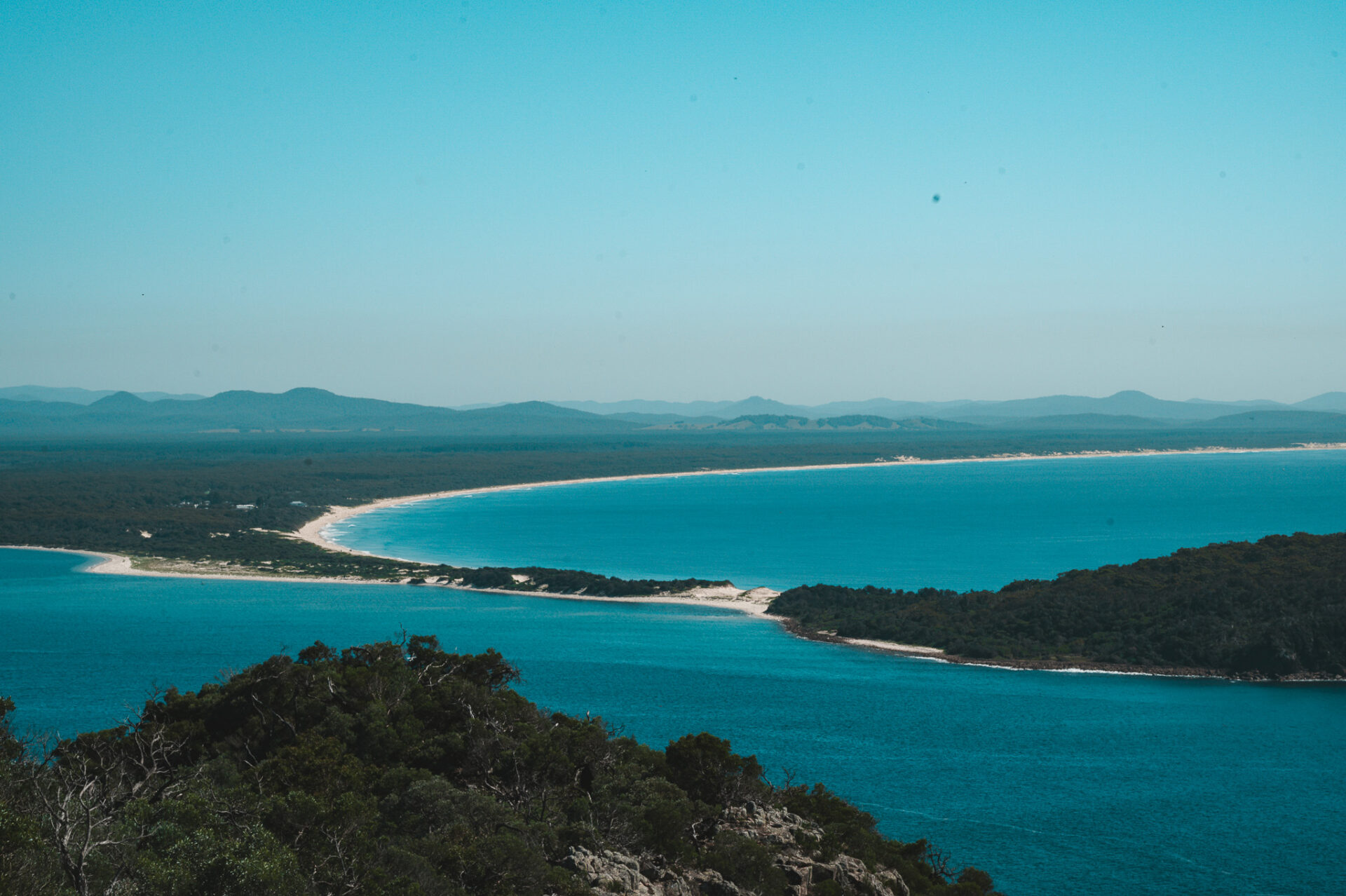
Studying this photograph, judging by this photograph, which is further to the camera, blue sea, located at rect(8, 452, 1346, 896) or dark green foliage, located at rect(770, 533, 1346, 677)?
dark green foliage, located at rect(770, 533, 1346, 677)

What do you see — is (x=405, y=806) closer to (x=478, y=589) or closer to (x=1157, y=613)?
(x=1157, y=613)

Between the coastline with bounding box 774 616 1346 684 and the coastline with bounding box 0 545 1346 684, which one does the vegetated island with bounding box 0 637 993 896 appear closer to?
the coastline with bounding box 774 616 1346 684

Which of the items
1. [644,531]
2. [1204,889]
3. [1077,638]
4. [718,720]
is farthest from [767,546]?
[1204,889]

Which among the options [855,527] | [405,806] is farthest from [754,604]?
[405,806]

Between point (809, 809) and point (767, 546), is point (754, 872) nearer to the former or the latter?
point (809, 809)

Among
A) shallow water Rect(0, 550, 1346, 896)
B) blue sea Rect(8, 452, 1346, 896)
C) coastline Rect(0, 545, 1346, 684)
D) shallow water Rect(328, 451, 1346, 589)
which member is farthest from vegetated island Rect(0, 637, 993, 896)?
shallow water Rect(328, 451, 1346, 589)

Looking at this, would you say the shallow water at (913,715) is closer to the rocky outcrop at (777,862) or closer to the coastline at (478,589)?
the coastline at (478,589)

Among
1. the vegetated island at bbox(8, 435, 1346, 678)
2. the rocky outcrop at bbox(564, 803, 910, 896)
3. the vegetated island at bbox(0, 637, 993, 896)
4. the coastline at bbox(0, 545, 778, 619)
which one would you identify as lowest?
the coastline at bbox(0, 545, 778, 619)
